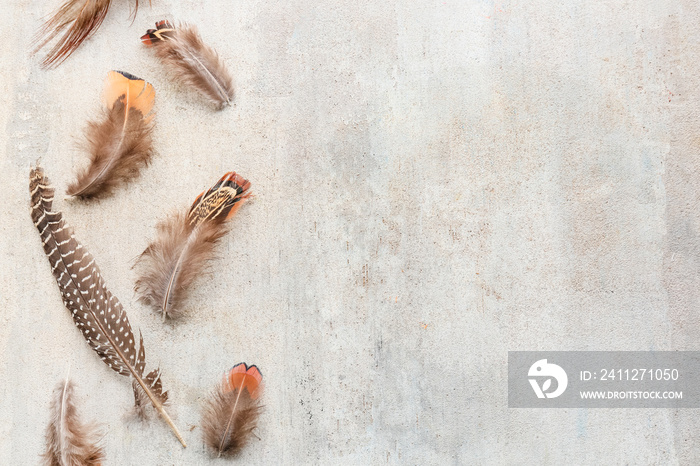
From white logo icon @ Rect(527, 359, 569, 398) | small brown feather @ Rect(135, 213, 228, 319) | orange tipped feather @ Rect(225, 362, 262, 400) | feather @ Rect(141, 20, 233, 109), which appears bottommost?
orange tipped feather @ Rect(225, 362, 262, 400)

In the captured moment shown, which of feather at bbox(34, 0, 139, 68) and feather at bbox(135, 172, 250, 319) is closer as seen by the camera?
feather at bbox(135, 172, 250, 319)

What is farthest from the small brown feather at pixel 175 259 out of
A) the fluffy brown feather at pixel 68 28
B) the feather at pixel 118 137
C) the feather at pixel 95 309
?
the fluffy brown feather at pixel 68 28

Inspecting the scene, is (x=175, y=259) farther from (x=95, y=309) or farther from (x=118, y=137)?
(x=118, y=137)

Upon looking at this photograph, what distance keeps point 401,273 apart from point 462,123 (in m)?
0.79

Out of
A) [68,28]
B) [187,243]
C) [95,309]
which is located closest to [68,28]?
[68,28]

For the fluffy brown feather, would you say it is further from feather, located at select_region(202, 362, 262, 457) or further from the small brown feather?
feather, located at select_region(202, 362, 262, 457)

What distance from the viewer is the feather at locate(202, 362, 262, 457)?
210 centimetres

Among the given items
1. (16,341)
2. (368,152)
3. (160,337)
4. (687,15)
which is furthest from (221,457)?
(687,15)

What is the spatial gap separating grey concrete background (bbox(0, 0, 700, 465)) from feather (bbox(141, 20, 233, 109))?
7 centimetres

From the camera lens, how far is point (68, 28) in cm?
223

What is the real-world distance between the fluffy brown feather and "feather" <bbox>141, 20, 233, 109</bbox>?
0.87ft

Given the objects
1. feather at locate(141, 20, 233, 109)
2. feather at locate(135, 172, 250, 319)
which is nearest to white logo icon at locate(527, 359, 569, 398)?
feather at locate(135, 172, 250, 319)

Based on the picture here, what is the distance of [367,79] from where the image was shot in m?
2.22

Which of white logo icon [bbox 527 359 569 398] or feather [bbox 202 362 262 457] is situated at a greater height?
white logo icon [bbox 527 359 569 398]
